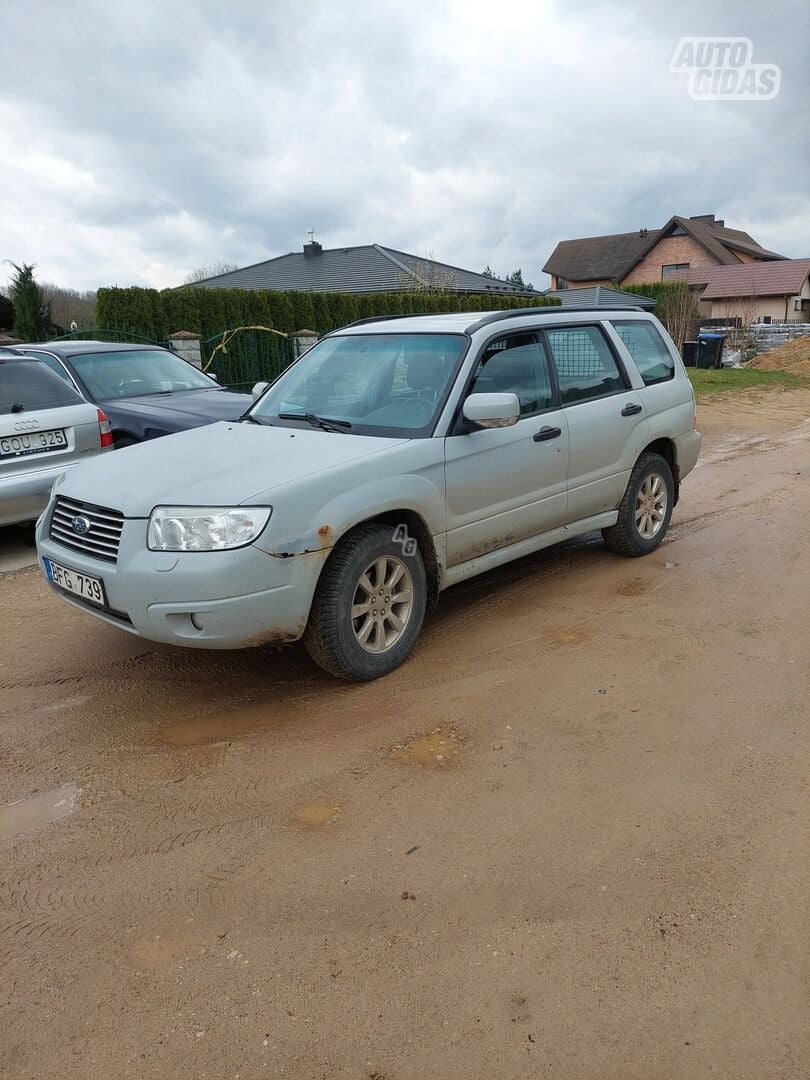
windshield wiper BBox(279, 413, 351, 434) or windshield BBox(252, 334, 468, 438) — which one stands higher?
windshield BBox(252, 334, 468, 438)

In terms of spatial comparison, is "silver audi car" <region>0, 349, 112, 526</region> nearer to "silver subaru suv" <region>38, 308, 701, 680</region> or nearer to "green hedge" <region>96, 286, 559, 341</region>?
"silver subaru suv" <region>38, 308, 701, 680</region>

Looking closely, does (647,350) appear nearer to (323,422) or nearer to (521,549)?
(521,549)

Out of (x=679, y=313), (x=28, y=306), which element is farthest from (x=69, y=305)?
(x=679, y=313)

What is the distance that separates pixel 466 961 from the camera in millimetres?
2357

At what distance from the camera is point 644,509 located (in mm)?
6117

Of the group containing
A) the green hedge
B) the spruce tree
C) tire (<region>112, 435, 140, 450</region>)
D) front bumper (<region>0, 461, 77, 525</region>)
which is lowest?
front bumper (<region>0, 461, 77, 525</region>)

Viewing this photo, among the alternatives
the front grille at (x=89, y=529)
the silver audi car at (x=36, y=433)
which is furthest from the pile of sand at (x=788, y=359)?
the front grille at (x=89, y=529)

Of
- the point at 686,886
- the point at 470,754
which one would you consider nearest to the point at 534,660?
the point at 470,754

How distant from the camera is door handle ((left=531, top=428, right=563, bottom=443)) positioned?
495 centimetres

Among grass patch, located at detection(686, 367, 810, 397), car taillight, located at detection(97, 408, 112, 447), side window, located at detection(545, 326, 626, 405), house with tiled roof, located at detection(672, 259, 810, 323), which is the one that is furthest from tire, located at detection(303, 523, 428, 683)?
house with tiled roof, located at detection(672, 259, 810, 323)

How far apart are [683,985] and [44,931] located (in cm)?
195

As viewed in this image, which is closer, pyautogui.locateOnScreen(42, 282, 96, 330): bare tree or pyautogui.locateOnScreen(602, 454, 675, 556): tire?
pyautogui.locateOnScreen(602, 454, 675, 556): tire

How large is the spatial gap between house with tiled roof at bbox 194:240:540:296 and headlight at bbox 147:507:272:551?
2458 cm

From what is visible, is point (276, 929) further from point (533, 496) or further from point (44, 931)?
point (533, 496)
